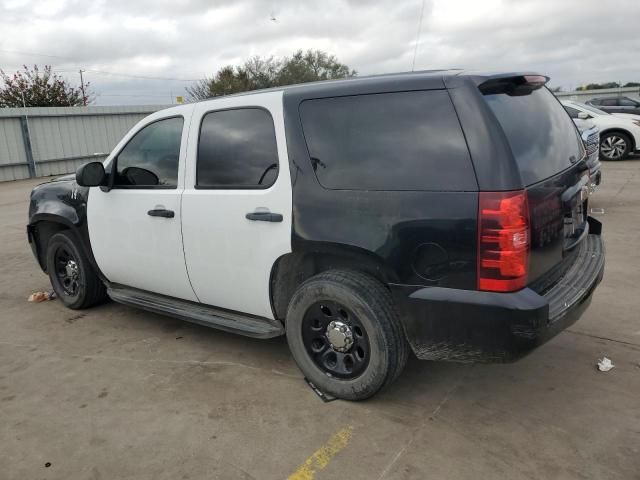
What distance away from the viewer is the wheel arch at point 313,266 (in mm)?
2891

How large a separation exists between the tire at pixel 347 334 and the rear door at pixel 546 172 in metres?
0.81

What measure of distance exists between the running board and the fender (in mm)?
467

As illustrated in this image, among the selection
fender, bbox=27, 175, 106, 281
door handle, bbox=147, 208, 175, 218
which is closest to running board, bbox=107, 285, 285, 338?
fender, bbox=27, 175, 106, 281

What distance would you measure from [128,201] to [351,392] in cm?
231

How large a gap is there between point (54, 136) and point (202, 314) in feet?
59.1

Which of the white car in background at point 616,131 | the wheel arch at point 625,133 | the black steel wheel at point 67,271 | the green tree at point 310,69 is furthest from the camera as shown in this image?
the green tree at point 310,69

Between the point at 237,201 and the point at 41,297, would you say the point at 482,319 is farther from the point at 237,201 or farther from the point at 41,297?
the point at 41,297

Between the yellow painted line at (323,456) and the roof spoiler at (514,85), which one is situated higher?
the roof spoiler at (514,85)

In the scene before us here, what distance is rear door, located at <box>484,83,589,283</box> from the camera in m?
2.65

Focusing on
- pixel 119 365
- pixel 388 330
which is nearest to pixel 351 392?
pixel 388 330

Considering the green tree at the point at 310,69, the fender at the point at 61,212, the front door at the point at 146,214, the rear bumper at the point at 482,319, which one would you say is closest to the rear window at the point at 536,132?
the rear bumper at the point at 482,319

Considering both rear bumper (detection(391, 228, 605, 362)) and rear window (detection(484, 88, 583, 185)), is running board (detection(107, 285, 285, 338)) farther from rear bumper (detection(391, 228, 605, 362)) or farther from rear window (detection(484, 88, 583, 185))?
rear window (detection(484, 88, 583, 185))

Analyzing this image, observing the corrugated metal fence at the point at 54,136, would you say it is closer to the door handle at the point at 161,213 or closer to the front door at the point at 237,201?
the door handle at the point at 161,213

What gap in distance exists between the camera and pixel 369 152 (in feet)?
9.45
